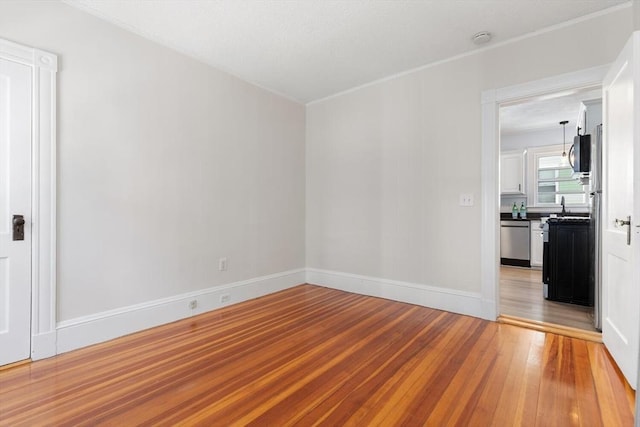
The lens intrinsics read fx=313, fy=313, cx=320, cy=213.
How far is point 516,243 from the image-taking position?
6043 mm

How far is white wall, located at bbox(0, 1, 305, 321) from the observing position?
241 cm

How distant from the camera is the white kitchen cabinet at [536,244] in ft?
19.1

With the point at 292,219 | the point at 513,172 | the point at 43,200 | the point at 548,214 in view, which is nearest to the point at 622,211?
the point at 292,219

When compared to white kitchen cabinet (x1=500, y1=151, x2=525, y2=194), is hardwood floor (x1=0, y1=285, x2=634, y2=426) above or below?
below

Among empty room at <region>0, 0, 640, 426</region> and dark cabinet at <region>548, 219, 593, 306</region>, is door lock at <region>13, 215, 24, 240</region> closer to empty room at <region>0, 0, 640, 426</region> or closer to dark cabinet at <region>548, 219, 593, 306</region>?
empty room at <region>0, 0, 640, 426</region>

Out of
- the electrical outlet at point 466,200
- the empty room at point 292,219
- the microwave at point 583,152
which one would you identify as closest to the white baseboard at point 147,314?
the empty room at point 292,219

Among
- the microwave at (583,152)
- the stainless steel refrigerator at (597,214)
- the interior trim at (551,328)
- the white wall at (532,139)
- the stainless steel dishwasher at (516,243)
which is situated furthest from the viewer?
the white wall at (532,139)

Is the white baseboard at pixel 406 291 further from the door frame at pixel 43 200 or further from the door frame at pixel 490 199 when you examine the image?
the door frame at pixel 43 200

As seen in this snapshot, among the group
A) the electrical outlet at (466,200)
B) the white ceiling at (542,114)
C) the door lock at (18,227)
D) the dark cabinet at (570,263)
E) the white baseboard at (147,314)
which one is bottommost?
the white baseboard at (147,314)

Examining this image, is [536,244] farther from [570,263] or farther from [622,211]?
[622,211]

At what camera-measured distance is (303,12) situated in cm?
251

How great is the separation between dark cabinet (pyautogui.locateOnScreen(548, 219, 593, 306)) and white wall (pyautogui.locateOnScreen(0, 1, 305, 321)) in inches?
136

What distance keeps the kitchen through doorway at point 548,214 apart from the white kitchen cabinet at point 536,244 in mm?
11

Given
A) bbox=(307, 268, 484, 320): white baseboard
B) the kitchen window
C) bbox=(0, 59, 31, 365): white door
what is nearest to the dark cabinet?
bbox=(307, 268, 484, 320): white baseboard
